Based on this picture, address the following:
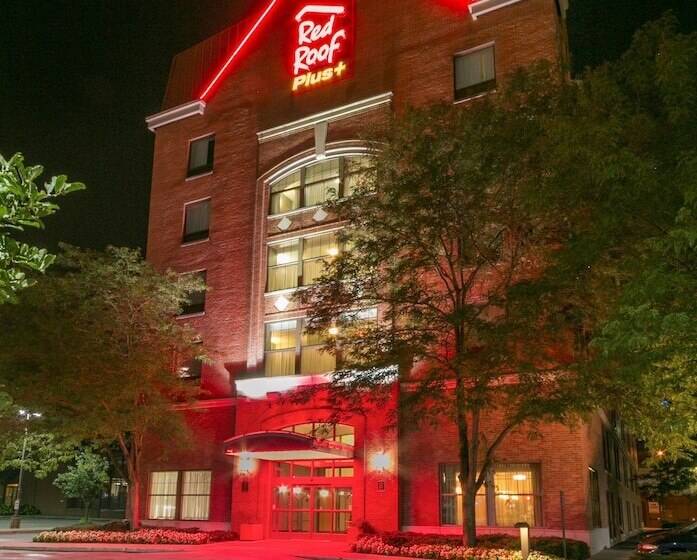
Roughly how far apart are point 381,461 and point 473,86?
1566 centimetres

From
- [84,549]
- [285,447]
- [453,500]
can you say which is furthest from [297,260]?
[84,549]

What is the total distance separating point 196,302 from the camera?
35.5 meters

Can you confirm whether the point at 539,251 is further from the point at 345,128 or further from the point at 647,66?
the point at 345,128

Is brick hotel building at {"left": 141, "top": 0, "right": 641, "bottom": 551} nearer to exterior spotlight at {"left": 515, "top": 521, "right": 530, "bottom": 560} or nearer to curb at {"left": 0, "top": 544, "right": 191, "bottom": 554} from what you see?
curb at {"left": 0, "top": 544, "right": 191, "bottom": 554}

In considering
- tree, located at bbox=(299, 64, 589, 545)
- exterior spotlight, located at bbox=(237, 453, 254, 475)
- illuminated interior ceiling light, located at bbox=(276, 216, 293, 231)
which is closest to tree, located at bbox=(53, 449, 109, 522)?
exterior spotlight, located at bbox=(237, 453, 254, 475)

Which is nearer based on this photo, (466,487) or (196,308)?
(466,487)

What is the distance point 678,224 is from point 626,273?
3.14 m

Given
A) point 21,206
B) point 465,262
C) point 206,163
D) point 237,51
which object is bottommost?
point 21,206

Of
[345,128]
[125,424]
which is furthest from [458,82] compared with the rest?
[125,424]

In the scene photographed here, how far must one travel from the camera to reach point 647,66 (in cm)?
1552

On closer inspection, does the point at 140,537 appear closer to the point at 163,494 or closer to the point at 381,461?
the point at 163,494

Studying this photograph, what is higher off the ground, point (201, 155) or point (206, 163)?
point (201, 155)

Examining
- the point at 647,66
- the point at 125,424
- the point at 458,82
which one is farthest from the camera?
the point at 458,82

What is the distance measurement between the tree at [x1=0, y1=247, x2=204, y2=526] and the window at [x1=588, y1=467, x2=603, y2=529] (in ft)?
52.7
